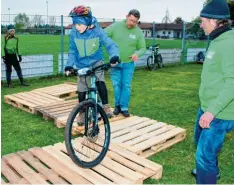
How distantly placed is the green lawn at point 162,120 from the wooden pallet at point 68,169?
31 centimetres

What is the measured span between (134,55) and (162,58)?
465 inches

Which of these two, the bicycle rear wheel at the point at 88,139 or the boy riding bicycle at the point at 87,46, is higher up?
the boy riding bicycle at the point at 87,46

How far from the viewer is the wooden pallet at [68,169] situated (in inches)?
151

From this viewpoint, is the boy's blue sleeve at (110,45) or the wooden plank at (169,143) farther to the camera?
the wooden plank at (169,143)

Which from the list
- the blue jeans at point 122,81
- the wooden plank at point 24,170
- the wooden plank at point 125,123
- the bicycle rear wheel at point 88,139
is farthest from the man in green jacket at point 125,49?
the wooden plank at point 24,170

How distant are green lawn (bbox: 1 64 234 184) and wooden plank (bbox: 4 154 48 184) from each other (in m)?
0.68

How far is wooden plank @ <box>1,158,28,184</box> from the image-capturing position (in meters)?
3.79

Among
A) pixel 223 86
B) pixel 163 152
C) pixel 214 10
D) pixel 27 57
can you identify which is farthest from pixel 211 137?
pixel 27 57

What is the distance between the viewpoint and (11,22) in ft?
40.5

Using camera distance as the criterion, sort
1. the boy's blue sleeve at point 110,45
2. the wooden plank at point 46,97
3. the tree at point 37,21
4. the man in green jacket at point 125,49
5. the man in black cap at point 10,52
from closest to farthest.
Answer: the boy's blue sleeve at point 110,45 → the man in green jacket at point 125,49 → the wooden plank at point 46,97 → the man in black cap at point 10,52 → the tree at point 37,21

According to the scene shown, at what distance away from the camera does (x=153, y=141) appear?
204 inches

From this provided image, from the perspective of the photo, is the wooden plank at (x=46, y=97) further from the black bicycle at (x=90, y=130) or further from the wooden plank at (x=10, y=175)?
the wooden plank at (x=10, y=175)

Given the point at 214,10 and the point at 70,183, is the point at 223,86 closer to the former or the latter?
the point at 214,10

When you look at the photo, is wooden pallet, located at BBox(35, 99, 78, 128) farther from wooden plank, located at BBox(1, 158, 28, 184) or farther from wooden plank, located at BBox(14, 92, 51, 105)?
wooden plank, located at BBox(1, 158, 28, 184)
